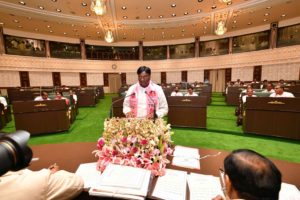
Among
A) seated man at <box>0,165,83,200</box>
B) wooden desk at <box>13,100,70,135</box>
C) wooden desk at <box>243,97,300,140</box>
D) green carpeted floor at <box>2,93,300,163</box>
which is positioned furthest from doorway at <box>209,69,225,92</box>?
seated man at <box>0,165,83,200</box>

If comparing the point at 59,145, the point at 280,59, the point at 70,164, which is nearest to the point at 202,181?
the point at 70,164

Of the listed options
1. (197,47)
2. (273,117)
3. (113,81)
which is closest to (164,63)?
(197,47)

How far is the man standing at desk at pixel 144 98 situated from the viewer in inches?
98.8

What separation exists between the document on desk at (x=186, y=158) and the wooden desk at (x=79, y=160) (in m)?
0.06

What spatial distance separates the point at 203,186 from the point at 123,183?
1.83 ft

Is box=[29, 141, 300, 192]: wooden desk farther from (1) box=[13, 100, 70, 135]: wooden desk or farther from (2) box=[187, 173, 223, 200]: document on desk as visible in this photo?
(1) box=[13, 100, 70, 135]: wooden desk

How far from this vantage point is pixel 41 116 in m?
4.91

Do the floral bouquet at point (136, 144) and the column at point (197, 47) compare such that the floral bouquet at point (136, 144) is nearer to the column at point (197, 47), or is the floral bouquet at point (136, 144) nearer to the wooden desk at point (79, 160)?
the wooden desk at point (79, 160)

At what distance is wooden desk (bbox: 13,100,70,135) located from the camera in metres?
4.75

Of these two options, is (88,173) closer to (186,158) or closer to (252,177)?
(186,158)

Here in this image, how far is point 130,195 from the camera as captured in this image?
105 cm

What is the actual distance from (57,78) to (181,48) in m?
12.8

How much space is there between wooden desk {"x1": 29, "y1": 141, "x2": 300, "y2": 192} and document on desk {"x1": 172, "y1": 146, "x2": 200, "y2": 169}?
2.3 inches

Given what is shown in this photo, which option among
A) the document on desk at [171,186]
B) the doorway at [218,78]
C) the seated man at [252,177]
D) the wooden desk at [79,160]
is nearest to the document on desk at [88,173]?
the wooden desk at [79,160]
